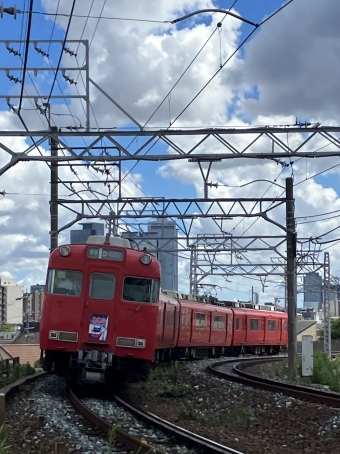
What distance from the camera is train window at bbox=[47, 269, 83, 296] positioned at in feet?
49.0

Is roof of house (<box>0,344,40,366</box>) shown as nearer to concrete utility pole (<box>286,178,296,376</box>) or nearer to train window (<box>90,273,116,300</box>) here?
concrete utility pole (<box>286,178,296,376</box>)

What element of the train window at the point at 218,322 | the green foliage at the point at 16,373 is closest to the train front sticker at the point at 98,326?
the green foliage at the point at 16,373

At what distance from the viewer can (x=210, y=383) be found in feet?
58.6

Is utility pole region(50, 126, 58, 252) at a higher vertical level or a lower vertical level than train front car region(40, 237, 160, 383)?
higher

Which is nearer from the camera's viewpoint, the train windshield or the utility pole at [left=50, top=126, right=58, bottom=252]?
the train windshield

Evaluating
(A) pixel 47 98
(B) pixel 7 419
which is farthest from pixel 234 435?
(A) pixel 47 98

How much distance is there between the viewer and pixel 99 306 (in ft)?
48.6

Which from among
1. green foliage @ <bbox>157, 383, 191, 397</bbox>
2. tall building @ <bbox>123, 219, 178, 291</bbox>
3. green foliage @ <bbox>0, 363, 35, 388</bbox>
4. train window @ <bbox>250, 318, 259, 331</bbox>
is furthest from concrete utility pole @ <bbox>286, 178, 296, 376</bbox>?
train window @ <bbox>250, 318, 259, 331</bbox>

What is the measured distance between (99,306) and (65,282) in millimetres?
854

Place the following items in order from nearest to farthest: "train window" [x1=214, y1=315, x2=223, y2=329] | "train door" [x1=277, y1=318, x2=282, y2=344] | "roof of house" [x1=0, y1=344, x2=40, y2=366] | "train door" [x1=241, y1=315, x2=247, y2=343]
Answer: "train window" [x1=214, y1=315, x2=223, y2=329], "train door" [x1=241, y1=315, x2=247, y2=343], "train door" [x1=277, y1=318, x2=282, y2=344], "roof of house" [x1=0, y1=344, x2=40, y2=366]

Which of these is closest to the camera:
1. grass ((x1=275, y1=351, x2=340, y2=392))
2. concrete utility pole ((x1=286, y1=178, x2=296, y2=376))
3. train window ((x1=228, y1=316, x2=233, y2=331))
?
grass ((x1=275, y1=351, x2=340, y2=392))

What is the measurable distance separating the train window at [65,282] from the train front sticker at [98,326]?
0.60m

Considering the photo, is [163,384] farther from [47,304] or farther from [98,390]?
[47,304]

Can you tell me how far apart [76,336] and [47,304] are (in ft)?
2.97
